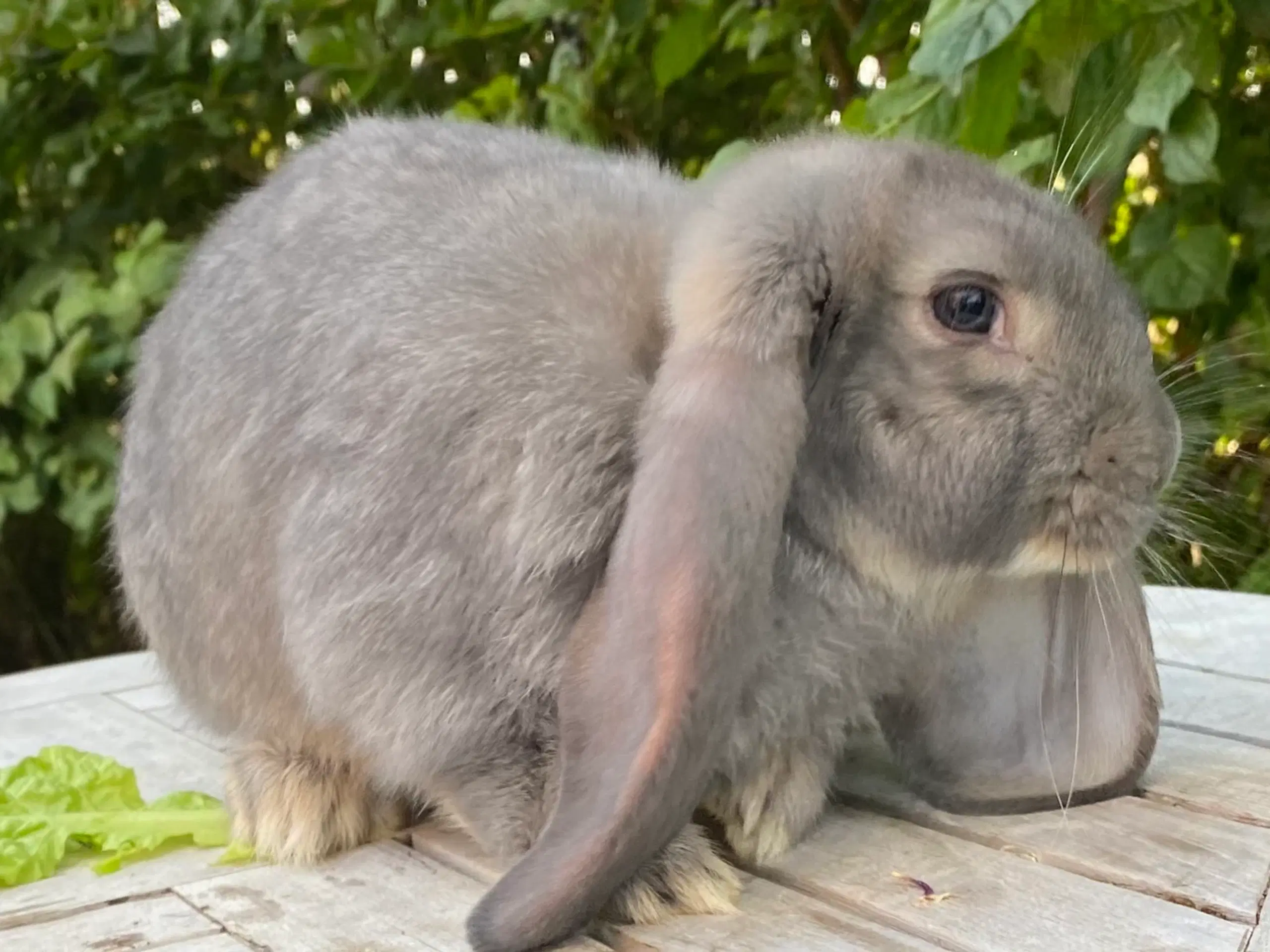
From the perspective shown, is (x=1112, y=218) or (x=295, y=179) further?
Answer: (x=1112, y=218)

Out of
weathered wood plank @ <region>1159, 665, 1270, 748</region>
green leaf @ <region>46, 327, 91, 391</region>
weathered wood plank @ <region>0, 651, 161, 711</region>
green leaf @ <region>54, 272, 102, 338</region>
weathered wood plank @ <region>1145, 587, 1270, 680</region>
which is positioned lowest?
weathered wood plank @ <region>0, 651, 161, 711</region>

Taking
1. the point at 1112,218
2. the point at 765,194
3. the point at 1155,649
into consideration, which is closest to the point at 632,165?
the point at 765,194

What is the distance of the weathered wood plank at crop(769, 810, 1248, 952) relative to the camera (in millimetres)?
1087

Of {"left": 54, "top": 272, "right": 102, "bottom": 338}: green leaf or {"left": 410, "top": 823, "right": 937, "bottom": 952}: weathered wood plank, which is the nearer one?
{"left": 410, "top": 823, "right": 937, "bottom": 952}: weathered wood plank

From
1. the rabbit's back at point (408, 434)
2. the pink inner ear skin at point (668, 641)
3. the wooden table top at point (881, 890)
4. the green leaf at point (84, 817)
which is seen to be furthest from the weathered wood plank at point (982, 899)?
the green leaf at point (84, 817)

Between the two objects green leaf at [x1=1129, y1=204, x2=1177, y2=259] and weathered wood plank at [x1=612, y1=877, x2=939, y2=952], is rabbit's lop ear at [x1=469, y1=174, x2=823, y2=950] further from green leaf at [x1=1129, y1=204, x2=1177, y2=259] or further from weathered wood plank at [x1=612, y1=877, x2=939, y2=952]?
green leaf at [x1=1129, y1=204, x2=1177, y2=259]

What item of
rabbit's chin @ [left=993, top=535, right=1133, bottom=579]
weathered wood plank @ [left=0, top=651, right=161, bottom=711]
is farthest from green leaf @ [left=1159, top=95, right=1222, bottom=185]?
weathered wood plank @ [left=0, top=651, right=161, bottom=711]

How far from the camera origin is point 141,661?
223 cm

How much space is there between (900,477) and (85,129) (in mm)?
2562

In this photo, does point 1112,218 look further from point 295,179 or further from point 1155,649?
point 295,179

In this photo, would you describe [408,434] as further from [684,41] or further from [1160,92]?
[684,41]

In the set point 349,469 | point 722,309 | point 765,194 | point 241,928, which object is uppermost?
point 765,194

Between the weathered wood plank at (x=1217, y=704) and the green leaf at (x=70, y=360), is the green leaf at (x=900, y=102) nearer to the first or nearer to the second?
the weathered wood plank at (x=1217, y=704)

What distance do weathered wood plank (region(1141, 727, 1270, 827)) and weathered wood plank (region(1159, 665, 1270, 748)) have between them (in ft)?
0.13
